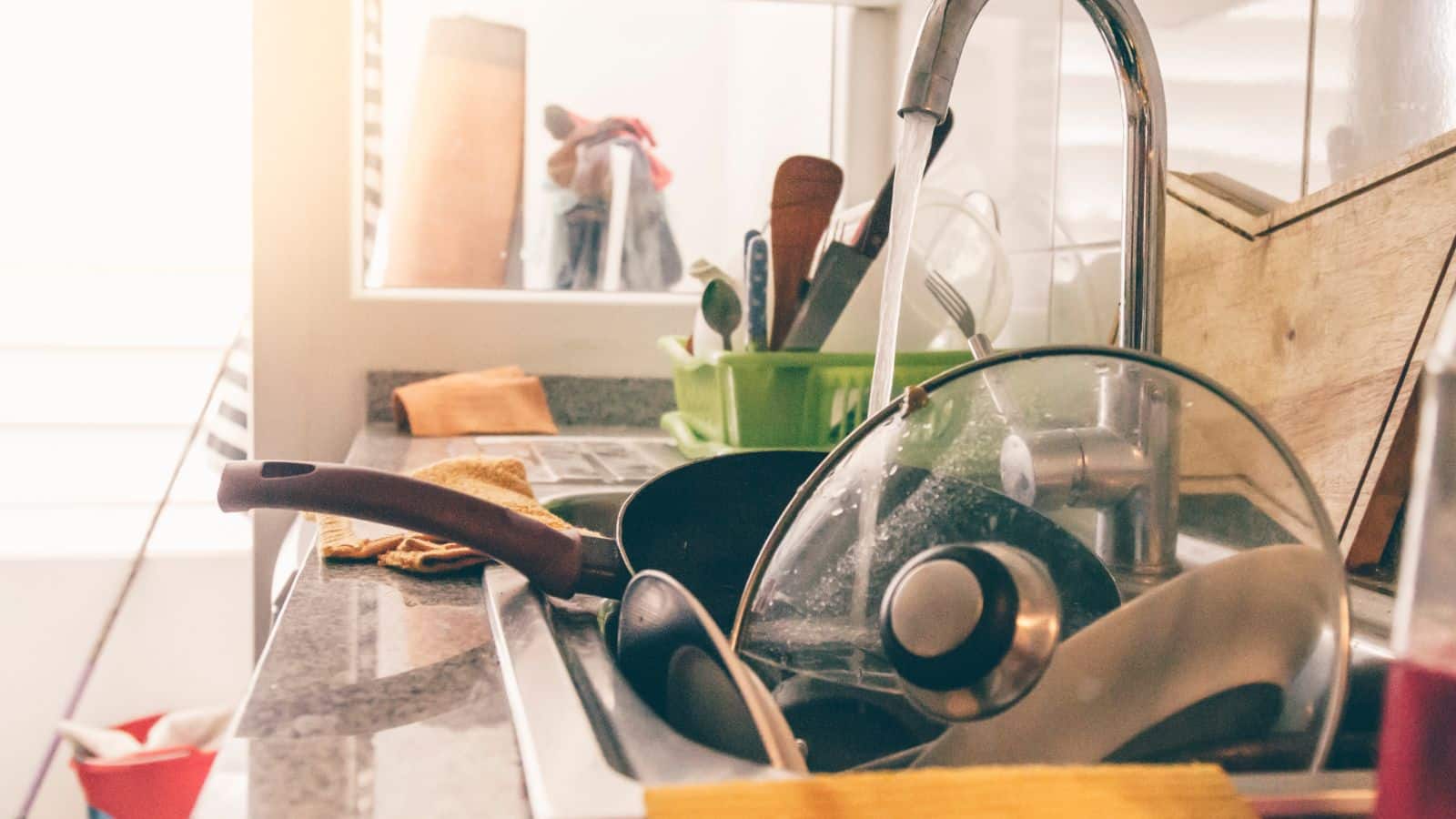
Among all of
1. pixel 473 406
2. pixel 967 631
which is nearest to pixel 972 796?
pixel 967 631

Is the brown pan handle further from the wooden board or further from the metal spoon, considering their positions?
the metal spoon

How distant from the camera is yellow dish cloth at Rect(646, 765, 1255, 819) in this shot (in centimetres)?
36

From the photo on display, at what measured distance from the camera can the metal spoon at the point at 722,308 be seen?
1.26 metres

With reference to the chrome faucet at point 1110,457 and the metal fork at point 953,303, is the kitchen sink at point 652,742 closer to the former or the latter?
the chrome faucet at point 1110,457

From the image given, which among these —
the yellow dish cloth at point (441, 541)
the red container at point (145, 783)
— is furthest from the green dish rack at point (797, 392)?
the red container at point (145, 783)

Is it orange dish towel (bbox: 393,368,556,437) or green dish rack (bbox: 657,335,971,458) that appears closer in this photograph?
green dish rack (bbox: 657,335,971,458)

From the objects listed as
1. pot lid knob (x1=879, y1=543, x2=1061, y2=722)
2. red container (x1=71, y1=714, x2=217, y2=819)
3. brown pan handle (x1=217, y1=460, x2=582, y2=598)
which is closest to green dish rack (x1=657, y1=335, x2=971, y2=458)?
brown pan handle (x1=217, y1=460, x2=582, y2=598)

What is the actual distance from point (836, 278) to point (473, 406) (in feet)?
2.00

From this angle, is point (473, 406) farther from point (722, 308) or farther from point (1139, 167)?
point (1139, 167)

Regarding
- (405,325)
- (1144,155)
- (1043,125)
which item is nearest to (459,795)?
(1144,155)

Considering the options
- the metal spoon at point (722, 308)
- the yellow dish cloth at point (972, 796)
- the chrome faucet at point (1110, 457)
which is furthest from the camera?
the metal spoon at point (722, 308)

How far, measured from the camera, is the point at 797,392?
1193 mm

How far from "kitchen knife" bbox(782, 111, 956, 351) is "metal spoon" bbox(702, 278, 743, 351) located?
0.26 feet

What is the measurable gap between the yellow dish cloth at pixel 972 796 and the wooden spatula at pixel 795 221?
818mm
